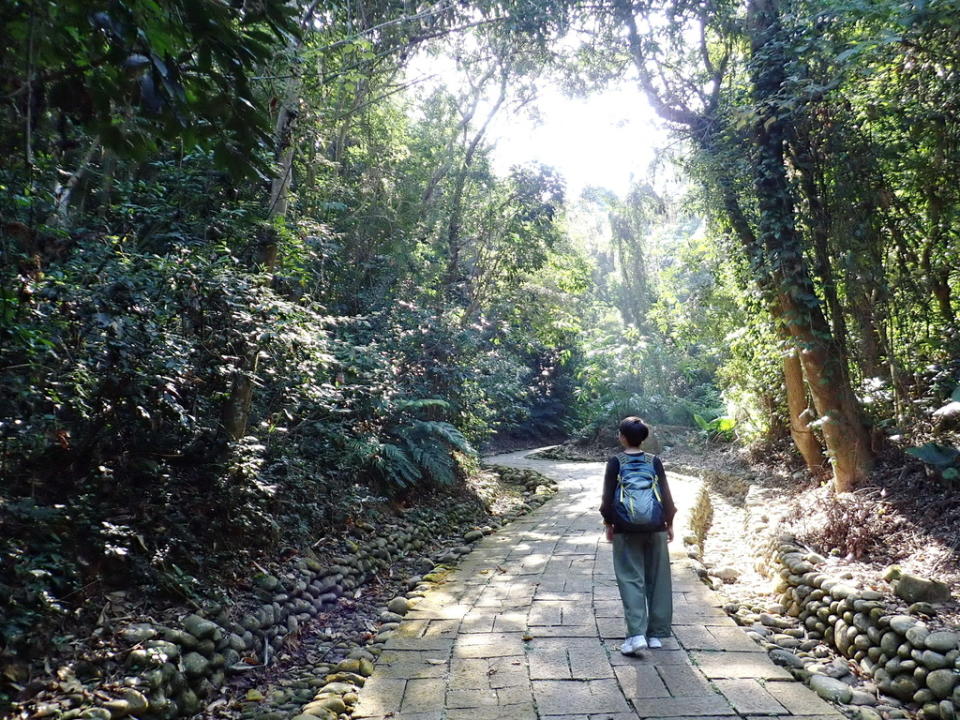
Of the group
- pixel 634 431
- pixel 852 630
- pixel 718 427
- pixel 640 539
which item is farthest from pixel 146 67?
pixel 718 427

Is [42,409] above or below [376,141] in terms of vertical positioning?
below

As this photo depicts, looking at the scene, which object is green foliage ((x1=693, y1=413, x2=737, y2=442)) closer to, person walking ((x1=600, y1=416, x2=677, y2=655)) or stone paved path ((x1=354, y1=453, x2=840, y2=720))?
stone paved path ((x1=354, y1=453, x2=840, y2=720))

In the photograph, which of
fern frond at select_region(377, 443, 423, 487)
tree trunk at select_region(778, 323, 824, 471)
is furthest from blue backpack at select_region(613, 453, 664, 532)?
tree trunk at select_region(778, 323, 824, 471)

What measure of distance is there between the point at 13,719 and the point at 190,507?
5.50 feet

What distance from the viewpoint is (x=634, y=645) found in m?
3.56

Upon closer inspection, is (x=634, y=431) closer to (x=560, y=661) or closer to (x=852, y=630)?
(x=560, y=661)

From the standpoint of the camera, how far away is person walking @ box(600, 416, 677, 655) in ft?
11.9

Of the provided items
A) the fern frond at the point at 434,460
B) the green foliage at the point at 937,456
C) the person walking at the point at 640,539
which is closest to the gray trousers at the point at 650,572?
the person walking at the point at 640,539

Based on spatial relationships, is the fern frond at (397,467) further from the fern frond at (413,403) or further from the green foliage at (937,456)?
the green foliage at (937,456)

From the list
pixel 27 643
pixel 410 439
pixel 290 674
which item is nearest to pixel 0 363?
pixel 27 643

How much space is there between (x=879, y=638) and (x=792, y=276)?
4.16 metres

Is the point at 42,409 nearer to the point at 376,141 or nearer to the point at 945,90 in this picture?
the point at 945,90

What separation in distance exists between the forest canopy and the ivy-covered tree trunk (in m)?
0.03

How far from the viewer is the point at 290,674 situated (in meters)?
3.82
